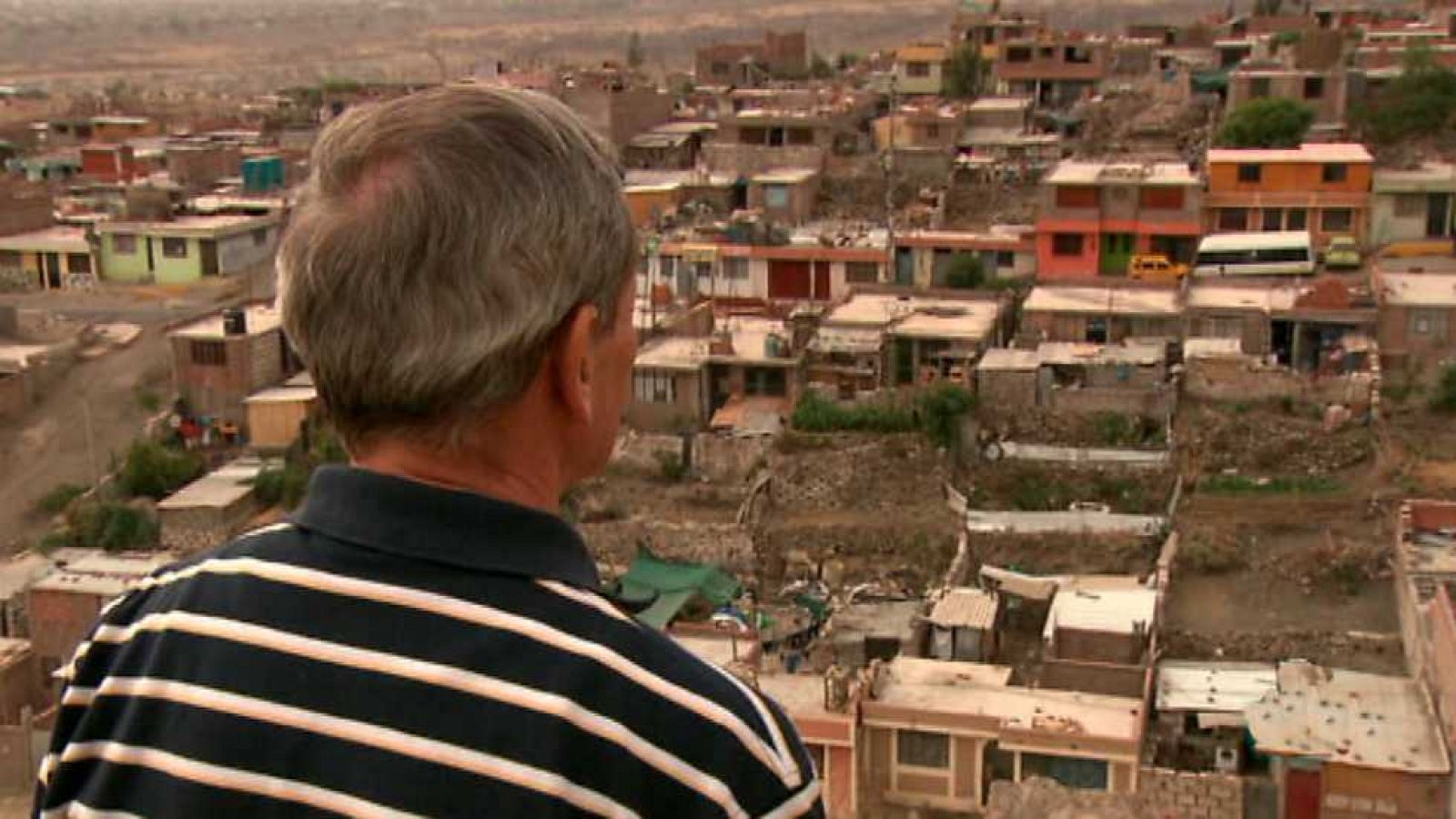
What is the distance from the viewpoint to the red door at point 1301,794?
8398 mm

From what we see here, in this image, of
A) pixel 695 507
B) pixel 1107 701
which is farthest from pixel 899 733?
pixel 695 507

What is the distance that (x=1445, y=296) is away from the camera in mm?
14477

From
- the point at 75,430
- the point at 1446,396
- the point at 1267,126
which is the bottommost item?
the point at 75,430

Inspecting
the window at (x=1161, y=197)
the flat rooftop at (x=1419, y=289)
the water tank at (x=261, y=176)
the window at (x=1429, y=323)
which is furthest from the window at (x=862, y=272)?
the water tank at (x=261, y=176)

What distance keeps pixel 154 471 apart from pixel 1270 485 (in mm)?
8634

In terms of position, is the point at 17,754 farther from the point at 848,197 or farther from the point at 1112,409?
the point at 848,197

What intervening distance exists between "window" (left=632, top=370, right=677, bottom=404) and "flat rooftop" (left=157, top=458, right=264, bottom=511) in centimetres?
311

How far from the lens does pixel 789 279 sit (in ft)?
59.7

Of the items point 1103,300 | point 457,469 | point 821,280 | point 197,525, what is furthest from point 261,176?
point 457,469

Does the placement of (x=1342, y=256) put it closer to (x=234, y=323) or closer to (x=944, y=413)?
(x=944, y=413)

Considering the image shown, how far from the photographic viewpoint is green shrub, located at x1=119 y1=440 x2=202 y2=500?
567 inches

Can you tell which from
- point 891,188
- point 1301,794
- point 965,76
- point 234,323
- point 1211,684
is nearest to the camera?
point 1301,794

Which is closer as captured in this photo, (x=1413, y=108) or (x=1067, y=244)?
(x=1067, y=244)

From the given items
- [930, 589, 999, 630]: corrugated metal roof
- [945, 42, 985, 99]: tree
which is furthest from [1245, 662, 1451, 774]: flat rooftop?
[945, 42, 985, 99]: tree
